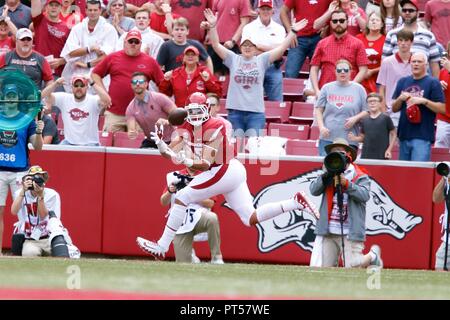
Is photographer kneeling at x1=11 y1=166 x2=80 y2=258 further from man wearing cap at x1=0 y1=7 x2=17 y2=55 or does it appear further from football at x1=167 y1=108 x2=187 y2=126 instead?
man wearing cap at x1=0 y1=7 x2=17 y2=55

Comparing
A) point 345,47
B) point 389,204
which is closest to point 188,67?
point 345,47

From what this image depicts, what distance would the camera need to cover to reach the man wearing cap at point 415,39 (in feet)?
58.0

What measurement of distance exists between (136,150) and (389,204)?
330 cm

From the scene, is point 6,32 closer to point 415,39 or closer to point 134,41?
point 134,41

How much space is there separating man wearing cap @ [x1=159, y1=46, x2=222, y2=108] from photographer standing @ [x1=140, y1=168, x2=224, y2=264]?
96.0 inches

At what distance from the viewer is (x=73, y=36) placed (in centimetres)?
1898

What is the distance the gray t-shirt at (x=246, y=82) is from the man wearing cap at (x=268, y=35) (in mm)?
698

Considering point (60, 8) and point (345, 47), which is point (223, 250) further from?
point (60, 8)

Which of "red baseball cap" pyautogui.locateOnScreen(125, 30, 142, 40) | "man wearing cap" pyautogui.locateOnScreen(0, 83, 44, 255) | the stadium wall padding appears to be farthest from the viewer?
"red baseball cap" pyautogui.locateOnScreen(125, 30, 142, 40)

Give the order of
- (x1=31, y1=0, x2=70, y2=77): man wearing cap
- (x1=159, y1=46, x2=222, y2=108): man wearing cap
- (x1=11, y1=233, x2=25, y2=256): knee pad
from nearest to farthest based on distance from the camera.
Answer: (x1=11, y1=233, x2=25, y2=256): knee pad < (x1=159, y1=46, x2=222, y2=108): man wearing cap < (x1=31, y1=0, x2=70, y2=77): man wearing cap

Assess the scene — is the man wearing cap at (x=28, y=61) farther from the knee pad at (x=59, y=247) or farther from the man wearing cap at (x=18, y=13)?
the knee pad at (x=59, y=247)

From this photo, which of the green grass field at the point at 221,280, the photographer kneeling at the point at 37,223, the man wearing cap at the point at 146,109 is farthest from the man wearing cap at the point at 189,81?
the green grass field at the point at 221,280

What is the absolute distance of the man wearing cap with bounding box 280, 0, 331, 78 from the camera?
1902cm

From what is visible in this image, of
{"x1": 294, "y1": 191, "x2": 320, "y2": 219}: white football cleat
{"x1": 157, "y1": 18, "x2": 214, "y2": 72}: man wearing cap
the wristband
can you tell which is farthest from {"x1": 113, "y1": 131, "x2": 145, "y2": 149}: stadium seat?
{"x1": 294, "y1": 191, "x2": 320, "y2": 219}: white football cleat
